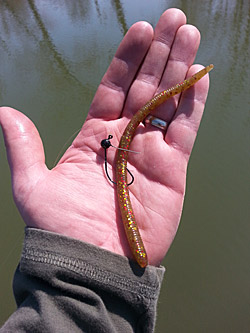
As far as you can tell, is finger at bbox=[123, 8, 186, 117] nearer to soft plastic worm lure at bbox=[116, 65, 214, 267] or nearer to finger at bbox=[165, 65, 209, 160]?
soft plastic worm lure at bbox=[116, 65, 214, 267]

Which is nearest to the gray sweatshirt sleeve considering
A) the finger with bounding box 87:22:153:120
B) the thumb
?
the thumb

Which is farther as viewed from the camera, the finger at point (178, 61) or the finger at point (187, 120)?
the finger at point (178, 61)

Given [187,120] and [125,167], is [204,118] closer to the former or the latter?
[187,120]

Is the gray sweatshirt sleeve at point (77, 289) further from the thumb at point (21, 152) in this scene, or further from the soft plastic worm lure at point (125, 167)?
the thumb at point (21, 152)

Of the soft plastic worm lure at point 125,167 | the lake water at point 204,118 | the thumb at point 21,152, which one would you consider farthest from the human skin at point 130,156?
the lake water at point 204,118

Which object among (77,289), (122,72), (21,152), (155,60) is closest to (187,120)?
(155,60)
